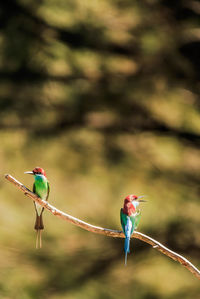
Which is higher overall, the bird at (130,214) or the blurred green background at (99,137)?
the blurred green background at (99,137)

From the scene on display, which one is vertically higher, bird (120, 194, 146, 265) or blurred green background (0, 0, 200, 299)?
blurred green background (0, 0, 200, 299)

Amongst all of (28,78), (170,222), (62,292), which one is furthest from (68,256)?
(28,78)

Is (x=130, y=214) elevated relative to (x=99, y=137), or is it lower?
lower

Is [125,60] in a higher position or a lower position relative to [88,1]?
lower

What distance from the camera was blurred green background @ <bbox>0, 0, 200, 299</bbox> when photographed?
185 centimetres

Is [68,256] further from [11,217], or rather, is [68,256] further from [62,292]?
[11,217]

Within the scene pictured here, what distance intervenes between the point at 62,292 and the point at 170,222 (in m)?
0.68

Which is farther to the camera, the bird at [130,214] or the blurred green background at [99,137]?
the blurred green background at [99,137]

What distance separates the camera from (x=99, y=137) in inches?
101

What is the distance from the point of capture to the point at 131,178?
2303mm

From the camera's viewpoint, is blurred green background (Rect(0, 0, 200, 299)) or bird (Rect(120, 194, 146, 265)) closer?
bird (Rect(120, 194, 146, 265))

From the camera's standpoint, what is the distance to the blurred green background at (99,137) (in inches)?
73.0

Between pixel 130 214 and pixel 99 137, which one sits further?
pixel 99 137

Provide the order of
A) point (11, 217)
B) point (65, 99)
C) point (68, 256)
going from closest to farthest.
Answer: point (68, 256) → point (11, 217) → point (65, 99)
